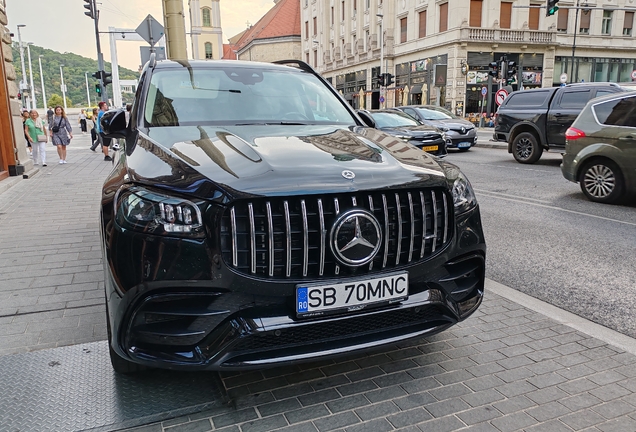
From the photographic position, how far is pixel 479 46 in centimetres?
3744

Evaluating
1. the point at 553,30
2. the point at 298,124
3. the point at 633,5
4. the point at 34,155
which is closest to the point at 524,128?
the point at 298,124

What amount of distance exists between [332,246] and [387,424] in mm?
911

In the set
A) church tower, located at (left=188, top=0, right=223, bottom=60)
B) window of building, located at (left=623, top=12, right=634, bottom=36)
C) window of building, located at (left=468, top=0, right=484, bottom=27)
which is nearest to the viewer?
window of building, located at (left=468, top=0, right=484, bottom=27)

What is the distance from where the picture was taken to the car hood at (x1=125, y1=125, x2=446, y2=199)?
7.53 feet

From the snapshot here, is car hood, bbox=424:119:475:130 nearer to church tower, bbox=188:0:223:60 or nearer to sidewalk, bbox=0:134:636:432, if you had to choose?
sidewalk, bbox=0:134:636:432

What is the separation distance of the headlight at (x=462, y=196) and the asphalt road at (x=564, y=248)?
1703 millimetres

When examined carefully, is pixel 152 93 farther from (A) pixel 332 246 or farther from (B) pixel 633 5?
(B) pixel 633 5

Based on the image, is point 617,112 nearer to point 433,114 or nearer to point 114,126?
point 114,126

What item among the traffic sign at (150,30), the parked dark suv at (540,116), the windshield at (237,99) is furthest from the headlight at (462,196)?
the parked dark suv at (540,116)

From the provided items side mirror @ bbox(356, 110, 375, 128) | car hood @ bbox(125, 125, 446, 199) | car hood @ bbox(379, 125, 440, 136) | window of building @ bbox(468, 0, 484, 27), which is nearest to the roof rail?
→ side mirror @ bbox(356, 110, 375, 128)

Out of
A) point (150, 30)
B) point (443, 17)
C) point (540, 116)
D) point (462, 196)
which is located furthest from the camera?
point (443, 17)

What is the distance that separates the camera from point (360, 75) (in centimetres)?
5281

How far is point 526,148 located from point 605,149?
610cm

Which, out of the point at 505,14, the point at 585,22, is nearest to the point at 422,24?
the point at 505,14
